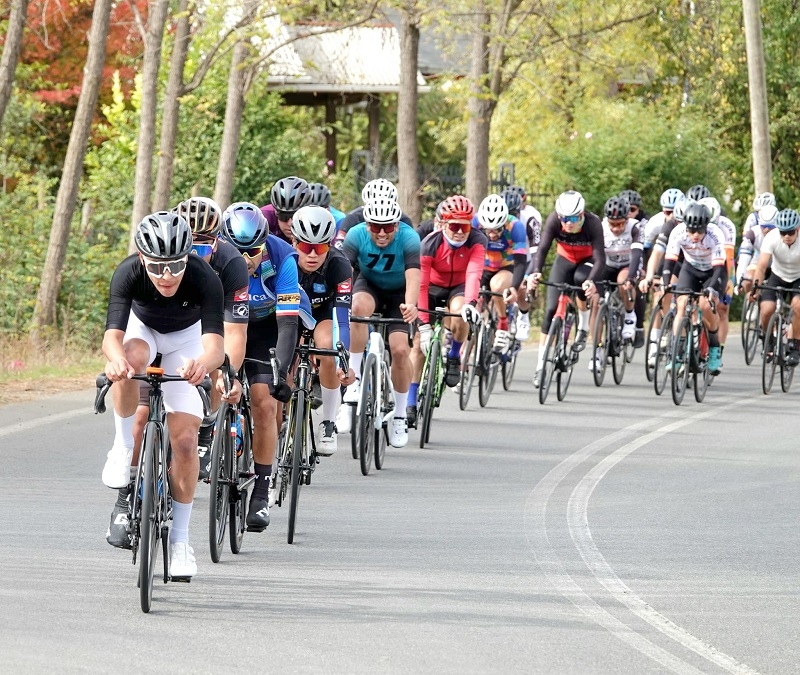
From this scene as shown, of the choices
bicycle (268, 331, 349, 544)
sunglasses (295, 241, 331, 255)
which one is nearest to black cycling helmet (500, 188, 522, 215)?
sunglasses (295, 241, 331, 255)

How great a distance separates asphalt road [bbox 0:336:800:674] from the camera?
6.95 metres

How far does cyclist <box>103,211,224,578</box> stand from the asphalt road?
0.52 metres

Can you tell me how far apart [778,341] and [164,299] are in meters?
12.5

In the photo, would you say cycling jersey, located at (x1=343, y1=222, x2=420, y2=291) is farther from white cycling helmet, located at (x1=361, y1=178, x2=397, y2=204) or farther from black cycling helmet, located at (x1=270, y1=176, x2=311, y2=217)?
black cycling helmet, located at (x1=270, y1=176, x2=311, y2=217)

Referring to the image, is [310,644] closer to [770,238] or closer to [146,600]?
[146,600]

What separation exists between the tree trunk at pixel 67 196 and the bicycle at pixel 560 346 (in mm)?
7998

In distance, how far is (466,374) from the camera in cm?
1661

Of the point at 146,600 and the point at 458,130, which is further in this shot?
the point at 458,130

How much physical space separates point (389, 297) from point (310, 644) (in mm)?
6431

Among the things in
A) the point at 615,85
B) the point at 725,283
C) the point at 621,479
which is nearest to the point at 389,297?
the point at 621,479

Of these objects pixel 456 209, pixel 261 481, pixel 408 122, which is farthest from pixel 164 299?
pixel 408 122

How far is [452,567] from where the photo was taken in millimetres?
8875

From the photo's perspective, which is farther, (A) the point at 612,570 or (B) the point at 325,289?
(B) the point at 325,289

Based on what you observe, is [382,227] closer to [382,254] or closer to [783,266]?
[382,254]
